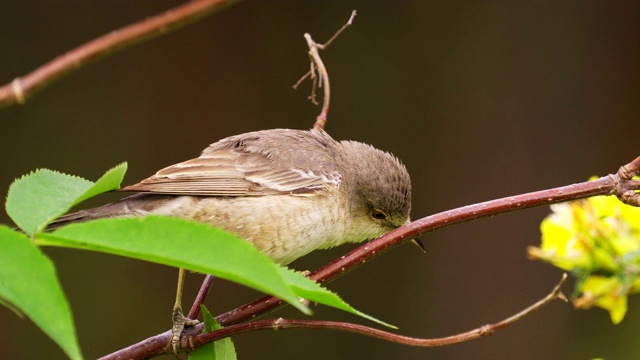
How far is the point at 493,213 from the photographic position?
183 centimetres

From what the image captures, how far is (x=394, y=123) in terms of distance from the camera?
18.4 ft

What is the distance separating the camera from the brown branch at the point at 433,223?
184 cm

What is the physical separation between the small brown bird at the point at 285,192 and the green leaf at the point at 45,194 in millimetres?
991

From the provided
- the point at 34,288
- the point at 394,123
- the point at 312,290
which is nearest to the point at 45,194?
the point at 34,288

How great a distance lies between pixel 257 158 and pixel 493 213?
4.66 ft

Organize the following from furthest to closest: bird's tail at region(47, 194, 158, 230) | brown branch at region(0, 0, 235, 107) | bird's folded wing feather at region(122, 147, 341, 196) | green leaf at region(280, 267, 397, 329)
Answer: bird's folded wing feather at region(122, 147, 341, 196)
bird's tail at region(47, 194, 158, 230)
green leaf at region(280, 267, 397, 329)
brown branch at region(0, 0, 235, 107)

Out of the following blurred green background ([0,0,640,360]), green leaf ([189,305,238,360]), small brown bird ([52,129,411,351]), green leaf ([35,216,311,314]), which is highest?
blurred green background ([0,0,640,360])

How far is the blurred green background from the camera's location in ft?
17.4

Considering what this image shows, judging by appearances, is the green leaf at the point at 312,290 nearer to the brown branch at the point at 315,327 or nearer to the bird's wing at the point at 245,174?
the brown branch at the point at 315,327

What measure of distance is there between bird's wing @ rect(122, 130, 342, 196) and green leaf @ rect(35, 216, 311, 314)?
5.24 ft

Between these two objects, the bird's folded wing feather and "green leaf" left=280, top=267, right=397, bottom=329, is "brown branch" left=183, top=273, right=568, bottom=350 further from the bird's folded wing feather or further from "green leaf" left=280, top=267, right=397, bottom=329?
the bird's folded wing feather

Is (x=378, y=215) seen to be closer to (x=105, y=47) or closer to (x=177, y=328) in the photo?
(x=177, y=328)

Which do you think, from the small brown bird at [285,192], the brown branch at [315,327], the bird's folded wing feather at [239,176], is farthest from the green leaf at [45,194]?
the bird's folded wing feather at [239,176]

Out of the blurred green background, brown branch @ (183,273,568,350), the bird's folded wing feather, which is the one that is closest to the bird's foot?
brown branch @ (183,273,568,350)
